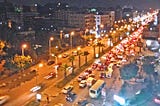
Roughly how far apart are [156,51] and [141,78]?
17.1 m

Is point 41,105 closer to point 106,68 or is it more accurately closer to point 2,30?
point 106,68

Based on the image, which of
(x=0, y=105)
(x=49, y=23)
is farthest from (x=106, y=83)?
(x=49, y=23)

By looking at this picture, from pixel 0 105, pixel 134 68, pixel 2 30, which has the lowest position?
pixel 0 105

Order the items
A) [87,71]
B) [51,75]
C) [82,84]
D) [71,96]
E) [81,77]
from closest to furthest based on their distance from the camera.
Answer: [71,96], [82,84], [81,77], [51,75], [87,71]

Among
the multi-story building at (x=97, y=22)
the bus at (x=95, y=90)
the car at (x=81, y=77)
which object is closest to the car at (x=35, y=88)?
the car at (x=81, y=77)

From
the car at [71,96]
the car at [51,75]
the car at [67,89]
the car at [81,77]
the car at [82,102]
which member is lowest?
the car at [82,102]

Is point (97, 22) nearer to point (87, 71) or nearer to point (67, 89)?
point (87, 71)

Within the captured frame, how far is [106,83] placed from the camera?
97.0 feet

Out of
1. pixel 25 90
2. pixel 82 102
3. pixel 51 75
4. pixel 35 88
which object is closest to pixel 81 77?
pixel 51 75

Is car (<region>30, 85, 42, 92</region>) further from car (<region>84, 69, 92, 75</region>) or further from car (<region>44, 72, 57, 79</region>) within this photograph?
car (<region>84, 69, 92, 75</region>)

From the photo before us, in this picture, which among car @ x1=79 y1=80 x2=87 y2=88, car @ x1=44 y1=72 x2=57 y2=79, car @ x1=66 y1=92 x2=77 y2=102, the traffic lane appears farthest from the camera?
car @ x1=44 y1=72 x2=57 y2=79

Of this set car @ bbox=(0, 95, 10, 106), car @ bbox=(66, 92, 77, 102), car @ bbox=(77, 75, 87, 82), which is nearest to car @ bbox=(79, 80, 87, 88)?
car @ bbox=(77, 75, 87, 82)

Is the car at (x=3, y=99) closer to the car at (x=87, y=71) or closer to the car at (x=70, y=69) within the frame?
the car at (x=70, y=69)

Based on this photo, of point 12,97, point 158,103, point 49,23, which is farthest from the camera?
point 49,23
